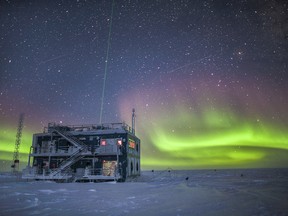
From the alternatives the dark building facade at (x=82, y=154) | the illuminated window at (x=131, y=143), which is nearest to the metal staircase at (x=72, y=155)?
the dark building facade at (x=82, y=154)

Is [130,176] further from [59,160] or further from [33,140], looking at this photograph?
[33,140]

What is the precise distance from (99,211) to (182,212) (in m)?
4.26

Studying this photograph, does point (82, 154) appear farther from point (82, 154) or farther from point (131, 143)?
point (131, 143)

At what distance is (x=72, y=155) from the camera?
1486 inches

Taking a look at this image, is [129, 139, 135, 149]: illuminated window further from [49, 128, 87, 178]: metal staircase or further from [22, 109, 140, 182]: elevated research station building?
[49, 128, 87, 178]: metal staircase

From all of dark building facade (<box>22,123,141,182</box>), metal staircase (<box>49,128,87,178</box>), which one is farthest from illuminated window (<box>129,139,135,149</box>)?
metal staircase (<box>49,128,87,178</box>)

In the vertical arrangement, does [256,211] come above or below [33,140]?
below

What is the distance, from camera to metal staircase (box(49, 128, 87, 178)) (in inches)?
1425

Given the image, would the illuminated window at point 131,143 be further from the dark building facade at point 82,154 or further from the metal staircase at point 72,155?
the metal staircase at point 72,155

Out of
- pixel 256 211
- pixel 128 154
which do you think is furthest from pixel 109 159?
pixel 256 211

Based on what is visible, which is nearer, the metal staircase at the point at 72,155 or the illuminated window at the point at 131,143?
the metal staircase at the point at 72,155

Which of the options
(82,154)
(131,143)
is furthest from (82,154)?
(131,143)

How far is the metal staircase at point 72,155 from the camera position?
36188 millimetres

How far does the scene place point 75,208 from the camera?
13.3 metres
